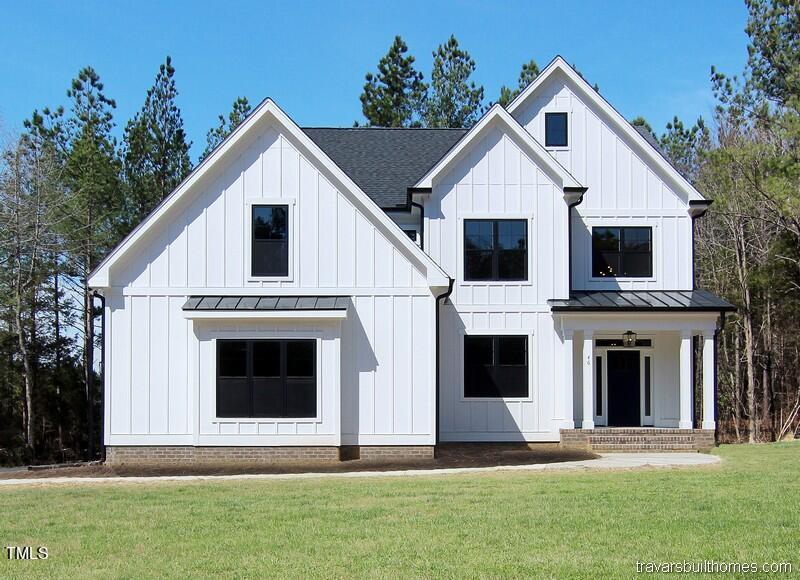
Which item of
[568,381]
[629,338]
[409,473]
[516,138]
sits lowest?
[409,473]

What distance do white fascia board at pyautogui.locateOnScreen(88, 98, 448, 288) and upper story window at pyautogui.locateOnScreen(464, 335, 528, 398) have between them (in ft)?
11.5

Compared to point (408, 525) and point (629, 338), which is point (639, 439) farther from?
point (408, 525)

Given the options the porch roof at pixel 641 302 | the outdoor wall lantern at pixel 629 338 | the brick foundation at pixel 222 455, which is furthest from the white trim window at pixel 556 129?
the brick foundation at pixel 222 455

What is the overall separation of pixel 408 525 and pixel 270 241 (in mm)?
9660

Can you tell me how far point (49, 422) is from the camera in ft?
113

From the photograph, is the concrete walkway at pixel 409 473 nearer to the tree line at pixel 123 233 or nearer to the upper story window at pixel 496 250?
the upper story window at pixel 496 250

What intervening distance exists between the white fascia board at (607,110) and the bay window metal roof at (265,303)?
7529 millimetres

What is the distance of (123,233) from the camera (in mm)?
38625

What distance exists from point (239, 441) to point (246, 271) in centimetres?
361

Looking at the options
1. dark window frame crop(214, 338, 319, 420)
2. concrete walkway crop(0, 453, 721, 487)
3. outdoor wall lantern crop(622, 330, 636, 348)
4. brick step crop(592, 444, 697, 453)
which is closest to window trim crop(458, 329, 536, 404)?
brick step crop(592, 444, 697, 453)

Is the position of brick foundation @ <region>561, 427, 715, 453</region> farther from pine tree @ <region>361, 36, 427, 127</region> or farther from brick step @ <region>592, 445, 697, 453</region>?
pine tree @ <region>361, 36, 427, 127</region>

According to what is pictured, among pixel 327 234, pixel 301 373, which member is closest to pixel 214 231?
pixel 327 234

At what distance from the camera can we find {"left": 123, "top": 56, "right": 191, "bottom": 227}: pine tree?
39188mm

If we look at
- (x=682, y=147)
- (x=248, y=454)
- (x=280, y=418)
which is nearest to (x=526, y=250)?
(x=280, y=418)
